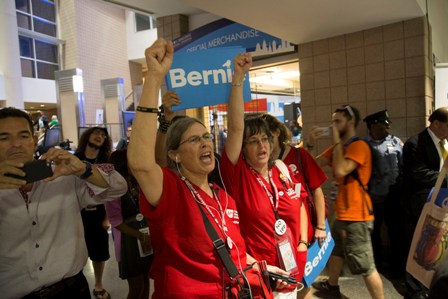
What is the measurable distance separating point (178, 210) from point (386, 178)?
8.23 ft

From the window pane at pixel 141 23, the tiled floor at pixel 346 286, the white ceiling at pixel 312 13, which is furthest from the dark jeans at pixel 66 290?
the window pane at pixel 141 23

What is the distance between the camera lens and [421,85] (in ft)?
11.7

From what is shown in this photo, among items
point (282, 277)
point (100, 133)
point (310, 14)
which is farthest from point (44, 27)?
point (282, 277)

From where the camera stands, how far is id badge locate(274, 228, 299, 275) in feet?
5.63

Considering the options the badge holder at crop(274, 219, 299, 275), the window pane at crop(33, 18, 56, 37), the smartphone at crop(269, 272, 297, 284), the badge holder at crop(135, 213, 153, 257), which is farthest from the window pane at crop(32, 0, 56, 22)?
the smartphone at crop(269, 272, 297, 284)

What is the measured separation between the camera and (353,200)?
8.34 ft

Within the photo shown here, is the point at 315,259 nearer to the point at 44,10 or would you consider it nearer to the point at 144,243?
the point at 144,243

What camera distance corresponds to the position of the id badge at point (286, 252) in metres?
1.72

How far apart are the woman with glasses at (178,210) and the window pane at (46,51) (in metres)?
17.6

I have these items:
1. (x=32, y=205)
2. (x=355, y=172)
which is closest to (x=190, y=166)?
(x=32, y=205)

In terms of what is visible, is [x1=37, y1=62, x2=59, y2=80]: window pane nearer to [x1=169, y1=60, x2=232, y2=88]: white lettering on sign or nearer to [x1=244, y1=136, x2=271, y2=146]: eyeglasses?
[x1=169, y1=60, x2=232, y2=88]: white lettering on sign

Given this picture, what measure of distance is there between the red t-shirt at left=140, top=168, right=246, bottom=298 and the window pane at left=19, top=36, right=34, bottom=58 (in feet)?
56.6

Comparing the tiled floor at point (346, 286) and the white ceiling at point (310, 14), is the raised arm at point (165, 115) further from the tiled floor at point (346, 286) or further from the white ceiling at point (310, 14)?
the tiled floor at point (346, 286)

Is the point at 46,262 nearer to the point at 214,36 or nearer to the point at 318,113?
the point at 318,113
